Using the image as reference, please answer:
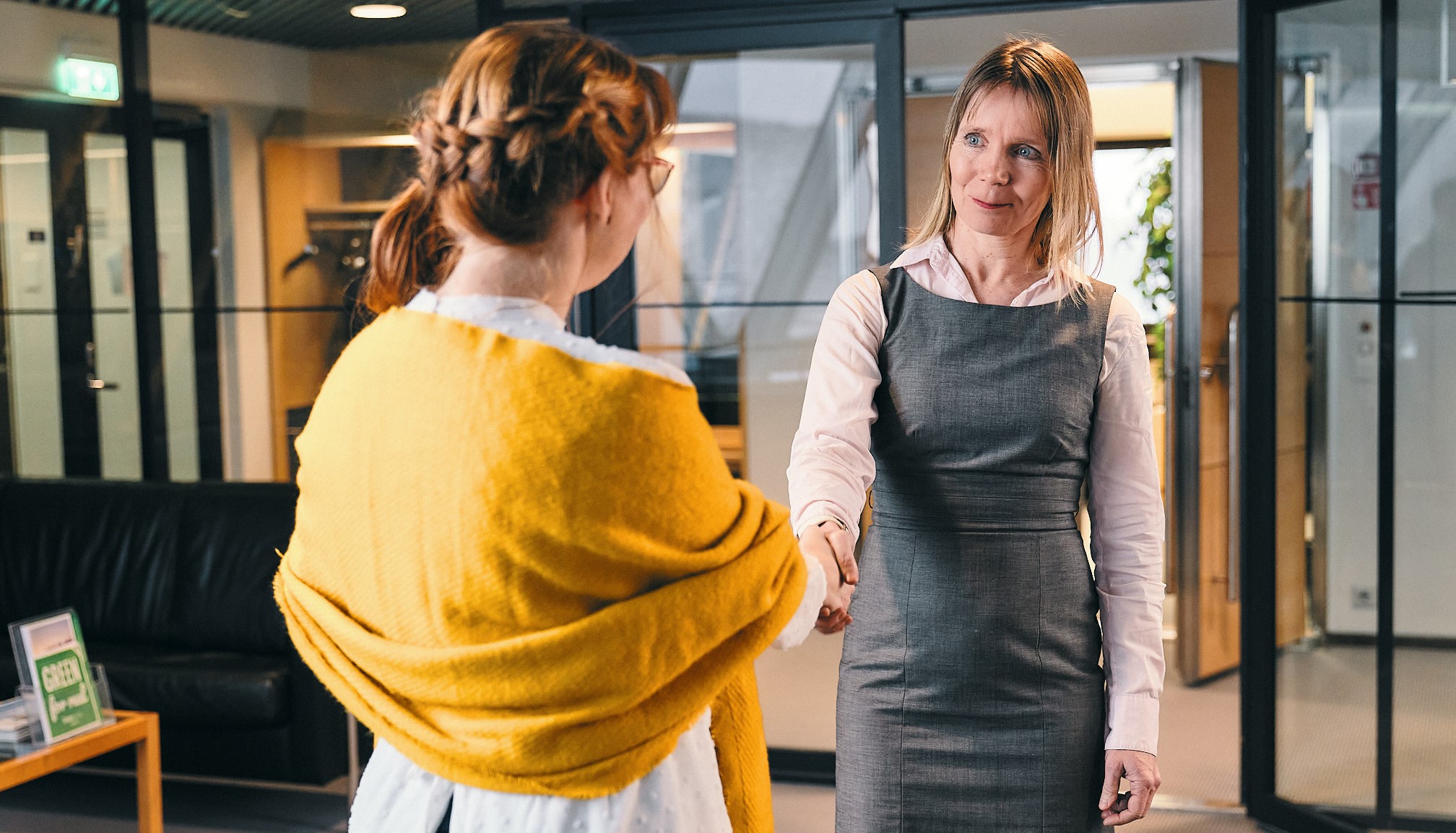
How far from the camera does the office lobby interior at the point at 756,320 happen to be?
3119 mm

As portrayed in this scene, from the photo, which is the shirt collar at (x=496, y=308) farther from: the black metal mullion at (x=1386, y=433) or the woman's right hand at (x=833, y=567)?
the black metal mullion at (x=1386, y=433)

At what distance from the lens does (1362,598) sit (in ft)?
10.4

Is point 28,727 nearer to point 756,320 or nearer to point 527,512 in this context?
point 756,320

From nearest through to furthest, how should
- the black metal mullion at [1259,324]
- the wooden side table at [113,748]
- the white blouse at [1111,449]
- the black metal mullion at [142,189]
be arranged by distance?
the white blouse at [1111,449] → the wooden side table at [113,748] → the black metal mullion at [1259,324] → the black metal mullion at [142,189]

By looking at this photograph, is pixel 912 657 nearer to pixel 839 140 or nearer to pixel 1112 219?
pixel 839 140

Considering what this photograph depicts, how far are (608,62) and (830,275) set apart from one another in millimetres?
2769

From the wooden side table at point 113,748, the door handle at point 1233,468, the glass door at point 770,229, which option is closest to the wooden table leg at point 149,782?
the wooden side table at point 113,748

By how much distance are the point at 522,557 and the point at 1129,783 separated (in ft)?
3.34

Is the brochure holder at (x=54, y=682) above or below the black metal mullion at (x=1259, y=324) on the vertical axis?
below

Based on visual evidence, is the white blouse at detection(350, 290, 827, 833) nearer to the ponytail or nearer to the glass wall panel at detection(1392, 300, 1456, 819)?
the ponytail

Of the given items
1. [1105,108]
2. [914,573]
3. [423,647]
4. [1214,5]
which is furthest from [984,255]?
[1105,108]

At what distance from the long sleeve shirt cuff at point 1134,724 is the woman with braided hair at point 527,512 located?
70 cm

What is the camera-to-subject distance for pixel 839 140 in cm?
368

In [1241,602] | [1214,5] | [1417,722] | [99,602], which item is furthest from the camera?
[1214,5]
